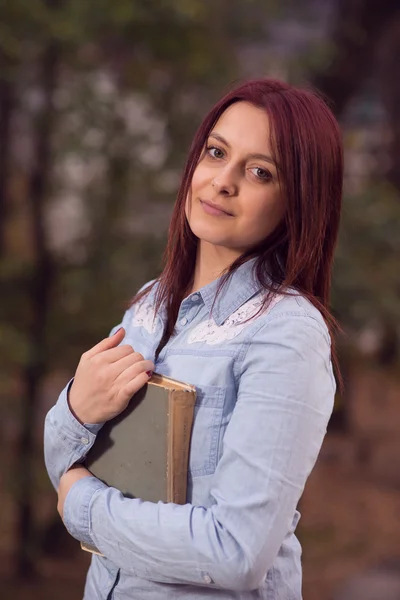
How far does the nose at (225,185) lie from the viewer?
0.99 metres

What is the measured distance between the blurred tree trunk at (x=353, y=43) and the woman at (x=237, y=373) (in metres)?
2.68

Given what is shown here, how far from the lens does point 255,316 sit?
972 millimetres

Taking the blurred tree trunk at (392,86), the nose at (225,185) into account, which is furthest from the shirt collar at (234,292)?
the blurred tree trunk at (392,86)

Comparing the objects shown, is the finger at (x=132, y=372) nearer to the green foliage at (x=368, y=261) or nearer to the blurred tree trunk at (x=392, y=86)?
the green foliage at (x=368, y=261)

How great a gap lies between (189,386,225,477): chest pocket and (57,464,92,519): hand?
18 centimetres

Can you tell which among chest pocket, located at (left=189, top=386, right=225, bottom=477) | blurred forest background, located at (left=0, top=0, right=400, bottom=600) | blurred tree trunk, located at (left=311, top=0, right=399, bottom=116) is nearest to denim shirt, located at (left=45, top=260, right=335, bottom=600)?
chest pocket, located at (left=189, top=386, right=225, bottom=477)

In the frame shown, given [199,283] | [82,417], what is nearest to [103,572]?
[82,417]

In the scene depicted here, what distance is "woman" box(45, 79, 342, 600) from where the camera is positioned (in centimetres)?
87

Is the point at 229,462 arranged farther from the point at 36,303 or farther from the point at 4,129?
the point at 4,129

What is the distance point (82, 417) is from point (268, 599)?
35 centimetres

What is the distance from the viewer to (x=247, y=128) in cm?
99

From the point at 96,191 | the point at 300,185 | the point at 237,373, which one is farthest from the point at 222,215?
the point at 96,191

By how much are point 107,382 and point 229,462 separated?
21cm

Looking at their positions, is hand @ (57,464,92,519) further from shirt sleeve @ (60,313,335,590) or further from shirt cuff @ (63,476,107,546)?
shirt sleeve @ (60,313,335,590)
